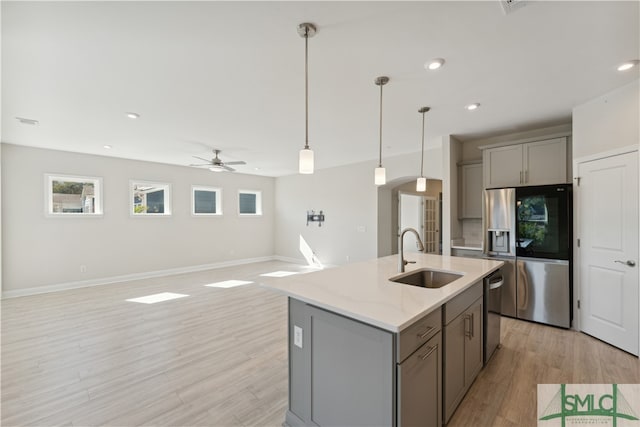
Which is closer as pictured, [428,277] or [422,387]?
[422,387]

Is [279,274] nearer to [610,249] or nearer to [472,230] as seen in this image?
[472,230]

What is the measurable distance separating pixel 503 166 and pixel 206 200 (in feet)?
22.7

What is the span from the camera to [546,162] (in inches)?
149

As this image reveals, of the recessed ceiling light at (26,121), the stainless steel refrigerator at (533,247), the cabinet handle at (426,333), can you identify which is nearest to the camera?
the cabinet handle at (426,333)

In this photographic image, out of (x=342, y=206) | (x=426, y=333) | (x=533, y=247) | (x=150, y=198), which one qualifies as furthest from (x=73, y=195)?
(x=533, y=247)

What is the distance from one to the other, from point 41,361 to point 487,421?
3.98 meters

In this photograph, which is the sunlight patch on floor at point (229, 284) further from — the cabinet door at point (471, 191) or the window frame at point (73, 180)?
the cabinet door at point (471, 191)

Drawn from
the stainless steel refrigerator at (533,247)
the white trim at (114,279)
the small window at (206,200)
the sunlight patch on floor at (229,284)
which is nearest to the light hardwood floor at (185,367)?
the stainless steel refrigerator at (533,247)

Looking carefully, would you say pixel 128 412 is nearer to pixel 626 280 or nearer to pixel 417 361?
pixel 417 361

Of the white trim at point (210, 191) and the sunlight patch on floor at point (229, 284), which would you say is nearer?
the sunlight patch on floor at point (229, 284)

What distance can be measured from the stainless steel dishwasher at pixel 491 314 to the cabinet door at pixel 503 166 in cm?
196

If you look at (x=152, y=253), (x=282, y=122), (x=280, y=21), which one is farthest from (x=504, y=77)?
(x=152, y=253)

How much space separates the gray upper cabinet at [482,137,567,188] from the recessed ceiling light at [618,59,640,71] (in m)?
1.31

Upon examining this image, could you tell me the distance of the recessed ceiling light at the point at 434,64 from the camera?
2318mm
